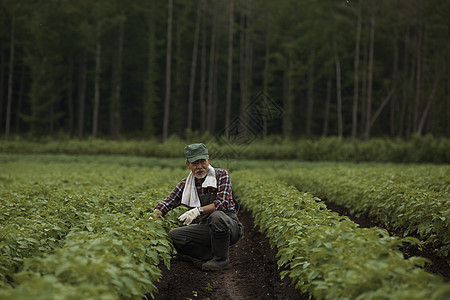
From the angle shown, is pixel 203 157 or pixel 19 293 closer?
pixel 19 293

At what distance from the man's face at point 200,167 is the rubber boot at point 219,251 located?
83 centimetres

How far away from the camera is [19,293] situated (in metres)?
2.49

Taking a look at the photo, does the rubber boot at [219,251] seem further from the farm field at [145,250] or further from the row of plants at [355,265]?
the row of plants at [355,265]

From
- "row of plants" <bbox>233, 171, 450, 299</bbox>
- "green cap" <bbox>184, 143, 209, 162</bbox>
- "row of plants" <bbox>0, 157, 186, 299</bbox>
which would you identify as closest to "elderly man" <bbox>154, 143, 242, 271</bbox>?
"green cap" <bbox>184, 143, 209, 162</bbox>

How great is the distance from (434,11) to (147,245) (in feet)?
121

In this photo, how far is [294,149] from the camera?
2661 cm

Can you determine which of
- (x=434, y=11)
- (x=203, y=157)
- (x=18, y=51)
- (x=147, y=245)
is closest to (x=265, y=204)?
(x=203, y=157)

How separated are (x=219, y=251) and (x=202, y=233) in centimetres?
Result: 35

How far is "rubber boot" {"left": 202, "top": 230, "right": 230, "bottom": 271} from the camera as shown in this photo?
5695 mm

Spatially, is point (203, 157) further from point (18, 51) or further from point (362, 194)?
point (18, 51)

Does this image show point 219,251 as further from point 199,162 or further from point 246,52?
point 246,52

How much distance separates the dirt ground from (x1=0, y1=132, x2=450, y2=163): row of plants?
12.4 m

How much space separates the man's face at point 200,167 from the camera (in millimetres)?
5707

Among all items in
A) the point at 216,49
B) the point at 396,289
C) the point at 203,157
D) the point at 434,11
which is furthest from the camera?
the point at 216,49
